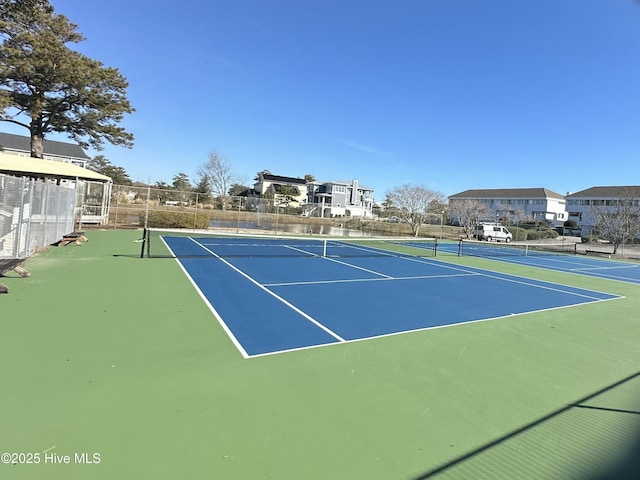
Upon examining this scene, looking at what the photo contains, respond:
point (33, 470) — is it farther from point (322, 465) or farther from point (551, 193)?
point (551, 193)

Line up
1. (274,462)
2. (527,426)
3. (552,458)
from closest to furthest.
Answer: (274,462) → (552,458) → (527,426)

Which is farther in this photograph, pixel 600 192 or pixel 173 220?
pixel 600 192

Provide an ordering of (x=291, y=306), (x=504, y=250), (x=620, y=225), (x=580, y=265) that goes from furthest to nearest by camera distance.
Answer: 1. (x=620, y=225)
2. (x=504, y=250)
3. (x=580, y=265)
4. (x=291, y=306)

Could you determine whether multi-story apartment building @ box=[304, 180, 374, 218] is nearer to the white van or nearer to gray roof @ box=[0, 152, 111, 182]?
the white van

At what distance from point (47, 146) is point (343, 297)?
207ft

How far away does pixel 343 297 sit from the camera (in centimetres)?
822

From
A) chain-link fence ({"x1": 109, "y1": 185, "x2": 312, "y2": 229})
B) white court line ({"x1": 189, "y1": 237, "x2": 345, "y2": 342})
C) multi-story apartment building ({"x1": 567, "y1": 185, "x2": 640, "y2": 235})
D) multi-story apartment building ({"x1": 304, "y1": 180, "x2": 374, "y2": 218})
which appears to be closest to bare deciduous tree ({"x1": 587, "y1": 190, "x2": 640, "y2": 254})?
multi-story apartment building ({"x1": 567, "y1": 185, "x2": 640, "y2": 235})

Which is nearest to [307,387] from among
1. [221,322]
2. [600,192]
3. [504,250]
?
[221,322]

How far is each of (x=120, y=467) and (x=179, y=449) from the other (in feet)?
1.26

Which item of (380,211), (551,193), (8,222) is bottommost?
(8,222)

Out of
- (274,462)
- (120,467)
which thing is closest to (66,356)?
(120,467)

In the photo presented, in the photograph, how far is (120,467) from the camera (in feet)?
7.97

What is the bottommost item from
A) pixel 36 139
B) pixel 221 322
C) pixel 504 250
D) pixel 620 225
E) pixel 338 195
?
pixel 221 322

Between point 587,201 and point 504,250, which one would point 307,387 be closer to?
point 504,250
